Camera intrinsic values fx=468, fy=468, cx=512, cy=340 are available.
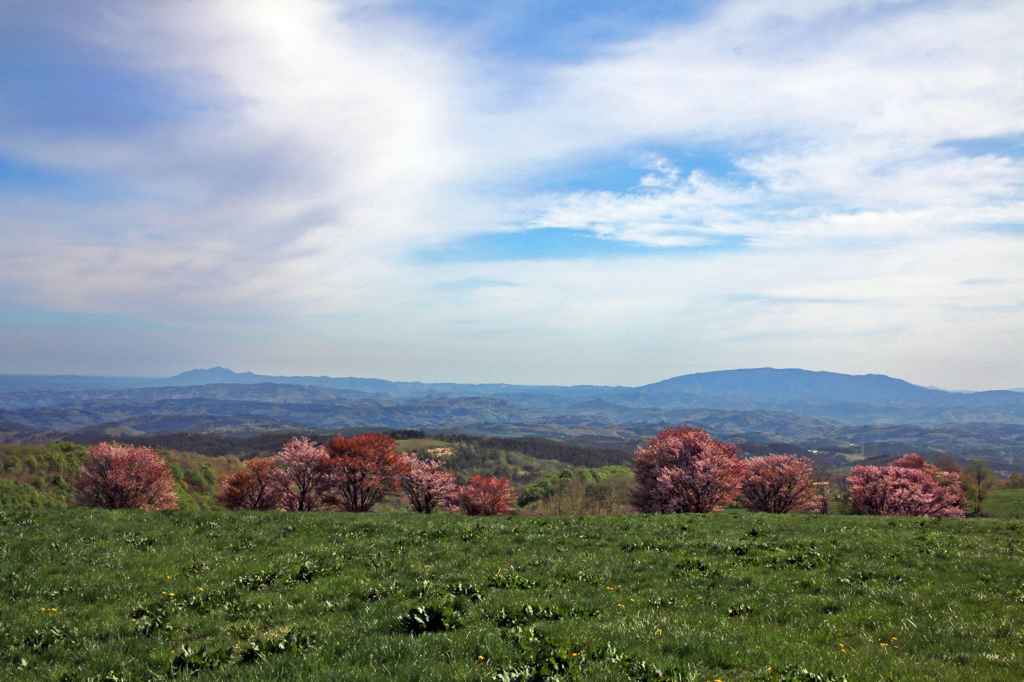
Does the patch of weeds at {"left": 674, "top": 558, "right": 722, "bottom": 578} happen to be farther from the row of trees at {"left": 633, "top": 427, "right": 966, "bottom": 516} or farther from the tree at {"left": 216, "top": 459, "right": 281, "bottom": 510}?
the tree at {"left": 216, "top": 459, "right": 281, "bottom": 510}

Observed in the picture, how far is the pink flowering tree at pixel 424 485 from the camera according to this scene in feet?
168

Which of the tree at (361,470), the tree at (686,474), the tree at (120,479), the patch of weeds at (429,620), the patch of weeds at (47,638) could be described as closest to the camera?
the patch of weeds at (47,638)

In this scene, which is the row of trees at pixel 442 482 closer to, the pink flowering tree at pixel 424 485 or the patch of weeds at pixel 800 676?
the pink flowering tree at pixel 424 485

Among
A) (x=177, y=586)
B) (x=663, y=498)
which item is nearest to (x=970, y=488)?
(x=663, y=498)

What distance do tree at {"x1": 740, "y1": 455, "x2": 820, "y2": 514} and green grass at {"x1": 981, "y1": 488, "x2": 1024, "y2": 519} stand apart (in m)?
25.7

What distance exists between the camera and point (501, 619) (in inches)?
404

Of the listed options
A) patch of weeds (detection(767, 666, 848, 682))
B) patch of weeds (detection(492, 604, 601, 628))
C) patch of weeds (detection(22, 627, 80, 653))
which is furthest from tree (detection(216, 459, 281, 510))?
patch of weeds (detection(767, 666, 848, 682))

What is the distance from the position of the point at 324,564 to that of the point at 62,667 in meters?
7.24

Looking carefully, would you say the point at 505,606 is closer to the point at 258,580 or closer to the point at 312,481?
the point at 258,580

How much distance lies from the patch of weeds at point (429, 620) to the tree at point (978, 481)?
9911cm

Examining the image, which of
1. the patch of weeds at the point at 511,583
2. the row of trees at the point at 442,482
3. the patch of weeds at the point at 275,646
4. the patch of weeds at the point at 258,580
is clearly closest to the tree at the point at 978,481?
the row of trees at the point at 442,482

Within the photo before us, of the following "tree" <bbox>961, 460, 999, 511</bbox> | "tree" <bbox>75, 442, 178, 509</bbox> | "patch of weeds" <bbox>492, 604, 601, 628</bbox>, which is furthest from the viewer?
"tree" <bbox>961, 460, 999, 511</bbox>

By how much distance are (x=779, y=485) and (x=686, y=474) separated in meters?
15.6

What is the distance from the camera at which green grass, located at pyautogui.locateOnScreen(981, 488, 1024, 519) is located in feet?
192
